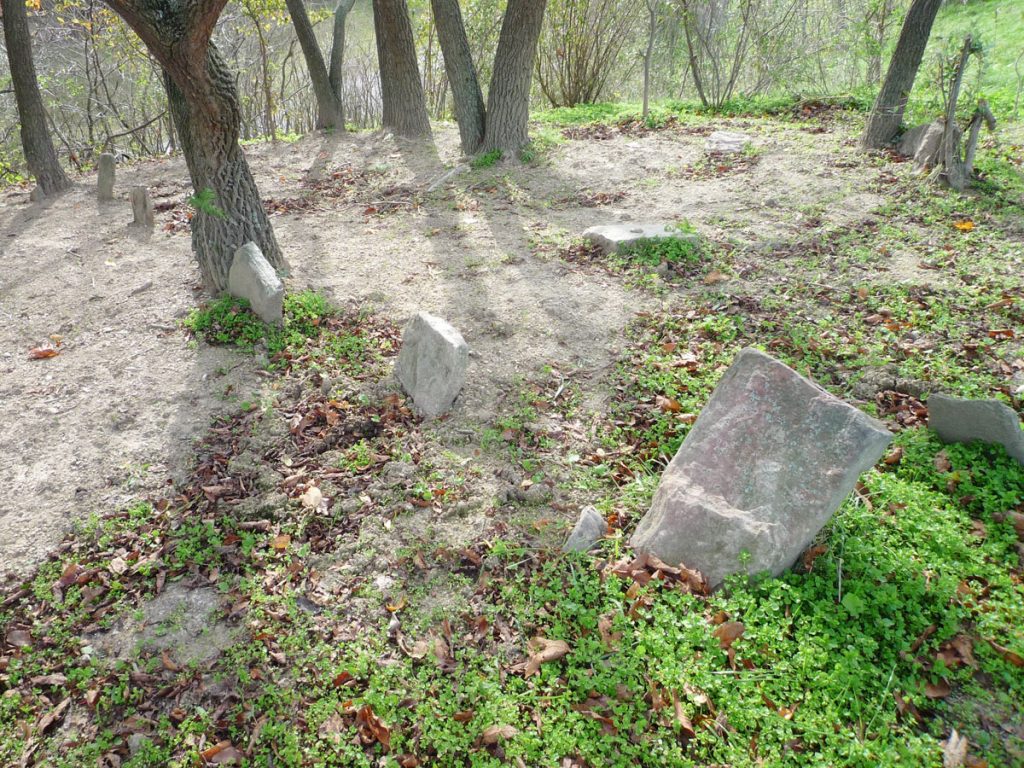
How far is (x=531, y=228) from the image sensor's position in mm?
6402

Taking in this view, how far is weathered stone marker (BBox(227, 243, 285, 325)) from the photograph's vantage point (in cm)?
458

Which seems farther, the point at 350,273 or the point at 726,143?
the point at 726,143

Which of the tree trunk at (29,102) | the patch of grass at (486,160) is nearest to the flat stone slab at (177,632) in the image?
the patch of grass at (486,160)

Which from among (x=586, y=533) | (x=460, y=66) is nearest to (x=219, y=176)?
(x=586, y=533)

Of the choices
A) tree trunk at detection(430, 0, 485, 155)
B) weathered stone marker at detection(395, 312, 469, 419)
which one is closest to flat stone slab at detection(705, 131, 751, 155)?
tree trunk at detection(430, 0, 485, 155)

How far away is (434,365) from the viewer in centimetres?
391

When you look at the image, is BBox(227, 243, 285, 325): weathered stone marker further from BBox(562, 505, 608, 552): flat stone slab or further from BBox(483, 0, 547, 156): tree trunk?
BBox(483, 0, 547, 156): tree trunk

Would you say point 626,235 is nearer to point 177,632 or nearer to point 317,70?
point 177,632

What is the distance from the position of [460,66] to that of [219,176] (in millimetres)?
4685

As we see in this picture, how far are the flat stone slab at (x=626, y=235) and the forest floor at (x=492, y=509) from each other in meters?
0.29

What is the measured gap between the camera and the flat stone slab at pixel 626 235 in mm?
5566

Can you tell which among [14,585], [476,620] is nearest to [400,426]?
[476,620]

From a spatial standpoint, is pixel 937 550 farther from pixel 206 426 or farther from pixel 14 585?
pixel 14 585

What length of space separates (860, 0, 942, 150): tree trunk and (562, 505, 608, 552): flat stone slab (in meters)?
7.10
